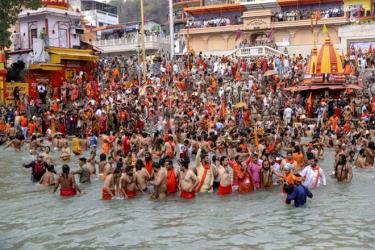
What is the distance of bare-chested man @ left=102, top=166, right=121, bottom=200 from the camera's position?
12.6 metres

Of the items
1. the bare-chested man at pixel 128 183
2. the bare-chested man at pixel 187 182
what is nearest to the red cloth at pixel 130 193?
the bare-chested man at pixel 128 183

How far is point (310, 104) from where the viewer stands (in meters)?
25.1

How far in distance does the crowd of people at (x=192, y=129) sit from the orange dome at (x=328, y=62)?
1294 mm

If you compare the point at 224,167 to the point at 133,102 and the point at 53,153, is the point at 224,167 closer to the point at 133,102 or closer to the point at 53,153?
the point at 53,153

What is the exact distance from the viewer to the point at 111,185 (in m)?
12.7

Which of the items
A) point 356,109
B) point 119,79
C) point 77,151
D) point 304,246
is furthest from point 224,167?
point 119,79

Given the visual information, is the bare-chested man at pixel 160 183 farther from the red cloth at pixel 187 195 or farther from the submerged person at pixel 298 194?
the submerged person at pixel 298 194

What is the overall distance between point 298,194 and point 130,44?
36104 millimetres

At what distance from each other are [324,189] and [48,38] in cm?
2475

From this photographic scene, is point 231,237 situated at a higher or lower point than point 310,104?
lower

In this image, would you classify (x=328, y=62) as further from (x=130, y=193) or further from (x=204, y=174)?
(x=130, y=193)

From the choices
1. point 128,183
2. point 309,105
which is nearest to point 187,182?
point 128,183

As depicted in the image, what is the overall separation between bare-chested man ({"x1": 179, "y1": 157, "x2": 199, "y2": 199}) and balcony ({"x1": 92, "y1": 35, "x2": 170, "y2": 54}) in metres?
32.4

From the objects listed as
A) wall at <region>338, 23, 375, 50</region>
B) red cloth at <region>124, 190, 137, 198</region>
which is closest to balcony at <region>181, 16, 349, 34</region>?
wall at <region>338, 23, 375, 50</region>
